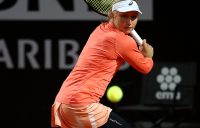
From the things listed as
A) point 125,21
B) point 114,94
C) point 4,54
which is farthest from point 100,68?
point 4,54

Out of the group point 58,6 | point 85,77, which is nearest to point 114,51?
point 85,77

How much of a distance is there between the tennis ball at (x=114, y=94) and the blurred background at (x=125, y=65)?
0.90 ft

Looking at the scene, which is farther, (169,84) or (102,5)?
(169,84)

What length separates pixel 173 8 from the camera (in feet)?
24.7

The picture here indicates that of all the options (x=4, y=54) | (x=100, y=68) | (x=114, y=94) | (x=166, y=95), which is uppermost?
(x=100, y=68)

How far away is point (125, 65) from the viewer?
757 centimetres

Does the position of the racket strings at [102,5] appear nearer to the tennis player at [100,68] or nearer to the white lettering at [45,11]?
the tennis player at [100,68]

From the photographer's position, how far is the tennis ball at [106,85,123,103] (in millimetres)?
7035

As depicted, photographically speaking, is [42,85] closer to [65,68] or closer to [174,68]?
[65,68]

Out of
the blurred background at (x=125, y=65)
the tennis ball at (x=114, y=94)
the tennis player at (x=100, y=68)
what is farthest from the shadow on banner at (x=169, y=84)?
the tennis player at (x=100, y=68)

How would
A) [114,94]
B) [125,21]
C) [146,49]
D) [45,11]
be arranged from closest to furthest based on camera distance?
[125,21] < [146,49] < [114,94] < [45,11]

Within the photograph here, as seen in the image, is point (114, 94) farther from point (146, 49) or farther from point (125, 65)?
point (146, 49)

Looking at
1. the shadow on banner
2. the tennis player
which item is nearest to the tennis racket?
the tennis player

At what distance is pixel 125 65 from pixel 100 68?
2.83 metres
